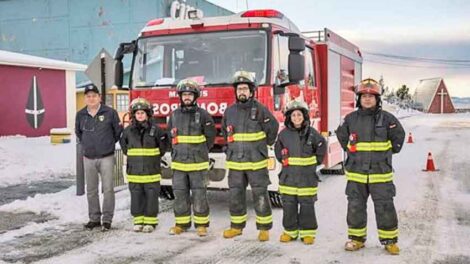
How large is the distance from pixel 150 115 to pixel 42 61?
51.6 feet

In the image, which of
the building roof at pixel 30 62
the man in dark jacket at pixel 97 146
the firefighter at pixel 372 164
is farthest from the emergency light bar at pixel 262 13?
the building roof at pixel 30 62

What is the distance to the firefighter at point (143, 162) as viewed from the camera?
281 inches

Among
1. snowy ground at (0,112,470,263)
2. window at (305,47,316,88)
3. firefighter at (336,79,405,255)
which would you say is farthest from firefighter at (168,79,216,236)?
window at (305,47,316,88)

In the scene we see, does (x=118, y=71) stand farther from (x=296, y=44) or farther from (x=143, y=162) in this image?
(x=296, y=44)

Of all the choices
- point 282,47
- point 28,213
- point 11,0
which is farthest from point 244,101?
point 11,0

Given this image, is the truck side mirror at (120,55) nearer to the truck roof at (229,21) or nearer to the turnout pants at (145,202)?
the truck roof at (229,21)

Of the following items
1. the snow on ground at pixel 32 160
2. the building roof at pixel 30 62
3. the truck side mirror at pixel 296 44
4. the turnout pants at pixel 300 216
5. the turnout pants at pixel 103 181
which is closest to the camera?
the turnout pants at pixel 300 216

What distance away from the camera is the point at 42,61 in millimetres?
21453

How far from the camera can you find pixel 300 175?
6.45m

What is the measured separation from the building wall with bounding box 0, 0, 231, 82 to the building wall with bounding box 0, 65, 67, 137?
663 cm

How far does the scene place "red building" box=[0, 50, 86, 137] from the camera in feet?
65.3

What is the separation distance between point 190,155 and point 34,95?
629 inches

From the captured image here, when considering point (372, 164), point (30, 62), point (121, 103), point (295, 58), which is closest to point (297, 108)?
point (372, 164)

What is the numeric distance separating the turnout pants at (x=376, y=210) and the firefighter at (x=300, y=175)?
1.52 ft
